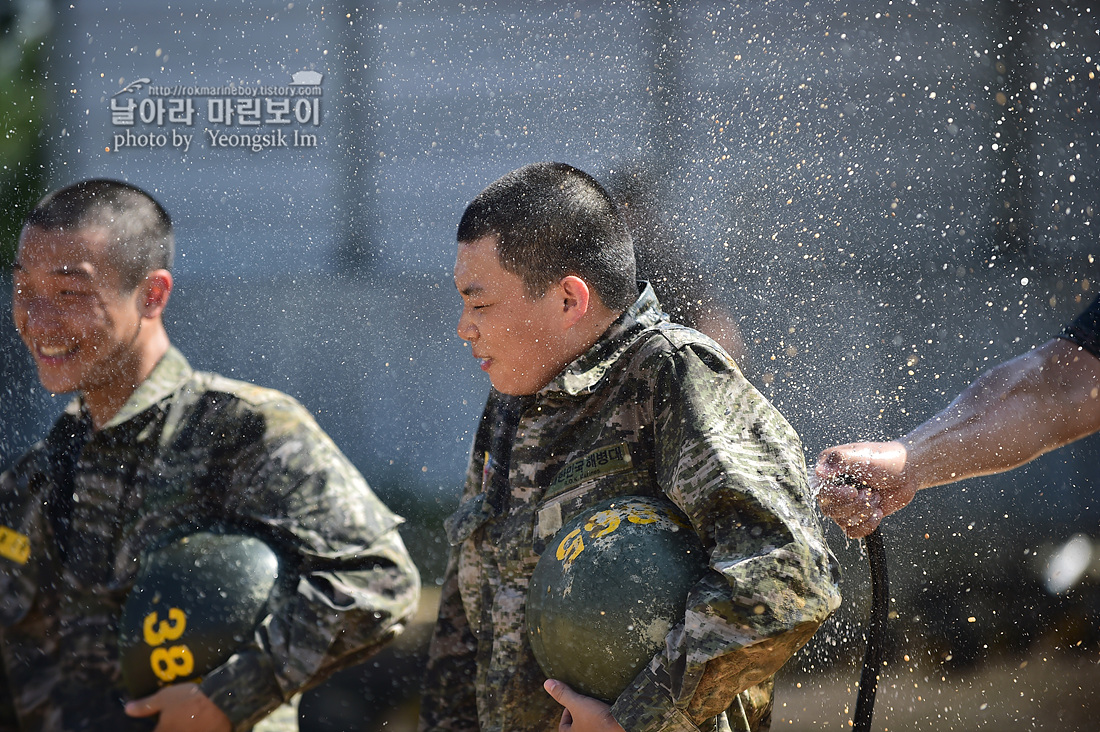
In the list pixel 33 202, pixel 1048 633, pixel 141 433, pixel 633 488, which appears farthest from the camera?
pixel 33 202

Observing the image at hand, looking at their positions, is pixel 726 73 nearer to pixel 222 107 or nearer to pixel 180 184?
pixel 222 107

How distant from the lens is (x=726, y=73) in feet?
12.1

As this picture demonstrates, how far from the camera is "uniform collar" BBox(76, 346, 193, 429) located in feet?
11.6

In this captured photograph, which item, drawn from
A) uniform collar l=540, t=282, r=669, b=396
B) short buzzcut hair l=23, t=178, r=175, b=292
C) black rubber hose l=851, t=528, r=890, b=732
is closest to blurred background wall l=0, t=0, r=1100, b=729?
short buzzcut hair l=23, t=178, r=175, b=292

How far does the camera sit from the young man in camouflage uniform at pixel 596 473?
6.71 ft

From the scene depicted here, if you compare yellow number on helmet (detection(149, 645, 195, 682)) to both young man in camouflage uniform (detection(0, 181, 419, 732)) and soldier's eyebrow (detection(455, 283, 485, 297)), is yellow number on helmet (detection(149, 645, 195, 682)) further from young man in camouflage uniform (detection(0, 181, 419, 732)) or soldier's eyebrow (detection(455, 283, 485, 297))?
soldier's eyebrow (detection(455, 283, 485, 297))

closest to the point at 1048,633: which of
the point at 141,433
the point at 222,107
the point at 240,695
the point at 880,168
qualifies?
the point at 880,168

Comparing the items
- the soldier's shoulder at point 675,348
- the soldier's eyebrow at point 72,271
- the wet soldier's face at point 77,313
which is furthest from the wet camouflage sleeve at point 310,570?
the soldier's shoulder at point 675,348

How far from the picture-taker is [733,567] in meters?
2.00

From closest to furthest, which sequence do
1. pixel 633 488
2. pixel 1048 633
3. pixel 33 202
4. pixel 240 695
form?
pixel 633 488
pixel 240 695
pixel 1048 633
pixel 33 202

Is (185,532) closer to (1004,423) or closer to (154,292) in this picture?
(154,292)

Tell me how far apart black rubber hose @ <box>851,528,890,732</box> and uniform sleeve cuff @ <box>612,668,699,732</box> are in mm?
865

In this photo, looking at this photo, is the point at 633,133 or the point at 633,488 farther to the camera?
the point at 633,133

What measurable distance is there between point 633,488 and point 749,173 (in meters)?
1.74
